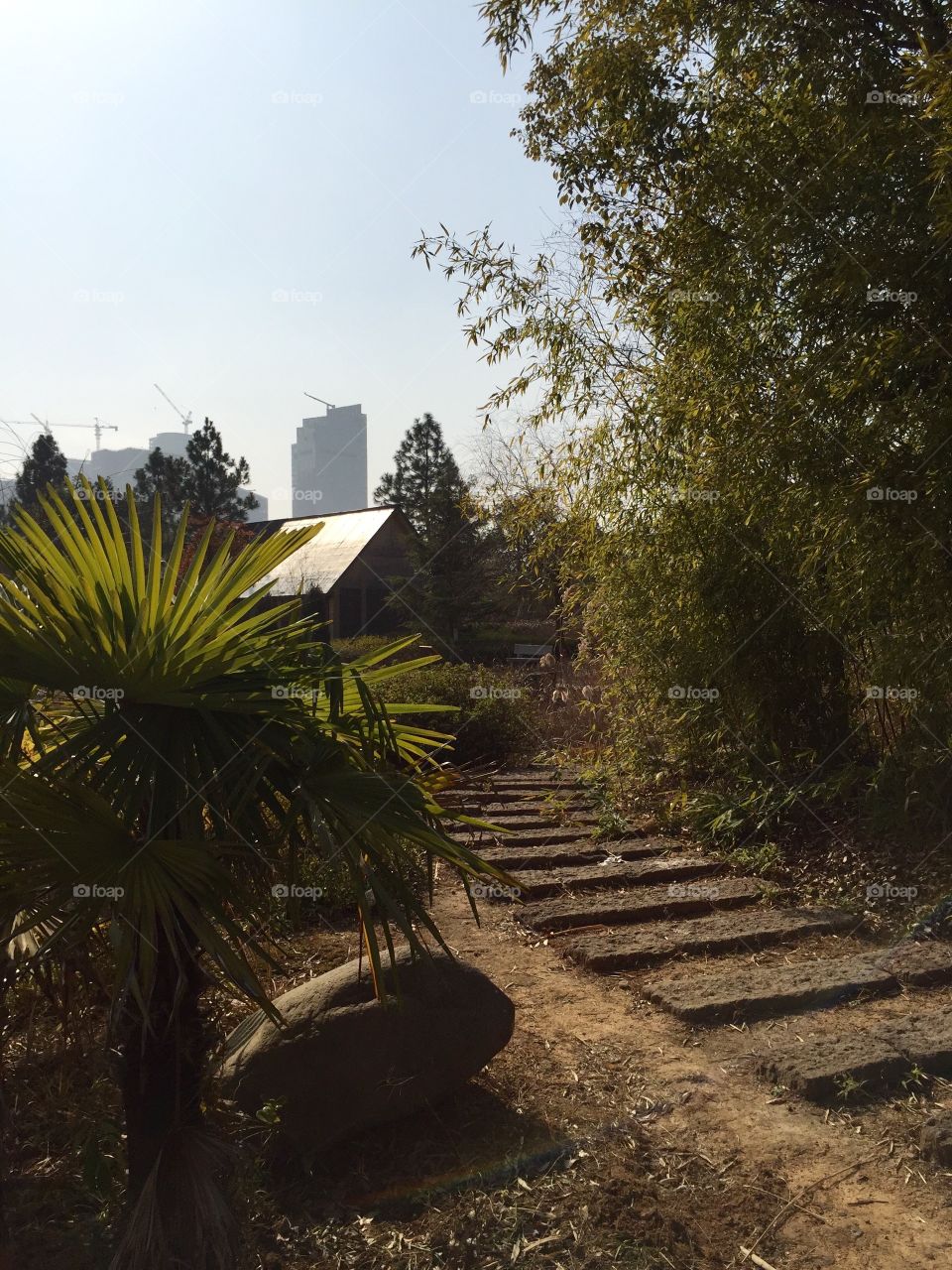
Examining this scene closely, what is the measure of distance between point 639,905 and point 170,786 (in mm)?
3912

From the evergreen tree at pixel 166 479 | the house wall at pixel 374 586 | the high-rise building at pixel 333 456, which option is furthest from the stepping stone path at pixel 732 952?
the high-rise building at pixel 333 456

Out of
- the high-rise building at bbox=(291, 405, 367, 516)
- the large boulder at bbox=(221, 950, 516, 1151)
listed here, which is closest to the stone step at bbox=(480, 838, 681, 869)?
the large boulder at bbox=(221, 950, 516, 1151)

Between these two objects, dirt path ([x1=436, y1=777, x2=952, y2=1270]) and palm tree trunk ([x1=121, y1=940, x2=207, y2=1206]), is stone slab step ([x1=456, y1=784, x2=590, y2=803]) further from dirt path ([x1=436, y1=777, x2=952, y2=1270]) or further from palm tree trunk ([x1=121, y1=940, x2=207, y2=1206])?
palm tree trunk ([x1=121, y1=940, x2=207, y2=1206])

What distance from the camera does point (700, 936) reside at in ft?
17.3

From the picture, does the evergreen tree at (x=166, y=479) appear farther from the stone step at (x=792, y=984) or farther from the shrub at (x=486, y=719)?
the stone step at (x=792, y=984)

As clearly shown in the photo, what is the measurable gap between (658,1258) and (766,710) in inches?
181

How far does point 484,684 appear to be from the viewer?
11109 millimetres

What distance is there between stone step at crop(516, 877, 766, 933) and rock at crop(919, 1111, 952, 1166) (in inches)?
96.4

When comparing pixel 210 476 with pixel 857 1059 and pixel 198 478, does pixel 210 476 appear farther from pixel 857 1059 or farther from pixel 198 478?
pixel 857 1059

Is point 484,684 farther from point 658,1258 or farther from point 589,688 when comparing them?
point 658,1258

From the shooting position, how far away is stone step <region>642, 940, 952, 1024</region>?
4.36 m

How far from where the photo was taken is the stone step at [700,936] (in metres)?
5.07

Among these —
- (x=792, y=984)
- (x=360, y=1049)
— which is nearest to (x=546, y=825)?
(x=792, y=984)

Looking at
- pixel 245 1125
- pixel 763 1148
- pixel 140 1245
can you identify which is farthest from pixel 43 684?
pixel 763 1148
